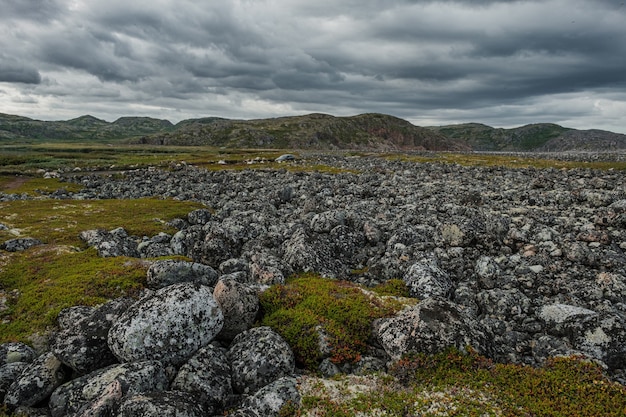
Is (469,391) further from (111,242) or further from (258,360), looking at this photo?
(111,242)

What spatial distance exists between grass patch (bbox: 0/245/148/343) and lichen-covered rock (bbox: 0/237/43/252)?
83.9 inches

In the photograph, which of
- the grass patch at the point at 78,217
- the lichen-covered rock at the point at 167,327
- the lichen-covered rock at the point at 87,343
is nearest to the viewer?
the lichen-covered rock at the point at 167,327

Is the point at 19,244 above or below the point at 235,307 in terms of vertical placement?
below

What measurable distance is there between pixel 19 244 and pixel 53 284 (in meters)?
9.41

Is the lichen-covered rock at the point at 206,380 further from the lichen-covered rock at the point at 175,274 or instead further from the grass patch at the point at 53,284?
the grass patch at the point at 53,284

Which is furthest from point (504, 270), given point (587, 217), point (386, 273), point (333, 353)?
point (587, 217)

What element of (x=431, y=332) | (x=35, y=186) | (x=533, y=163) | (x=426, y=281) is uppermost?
(x=533, y=163)

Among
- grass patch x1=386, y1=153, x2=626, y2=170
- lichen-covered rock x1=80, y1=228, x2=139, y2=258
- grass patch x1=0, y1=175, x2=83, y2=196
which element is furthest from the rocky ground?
grass patch x1=386, y1=153, x2=626, y2=170

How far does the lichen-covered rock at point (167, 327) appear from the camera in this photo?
36.8 ft

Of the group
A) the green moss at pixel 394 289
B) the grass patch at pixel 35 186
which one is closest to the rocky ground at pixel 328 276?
the green moss at pixel 394 289

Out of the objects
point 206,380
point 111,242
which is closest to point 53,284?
point 111,242

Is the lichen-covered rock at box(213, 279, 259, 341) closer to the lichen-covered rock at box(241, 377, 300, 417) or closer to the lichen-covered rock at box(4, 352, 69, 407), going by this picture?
the lichen-covered rock at box(241, 377, 300, 417)

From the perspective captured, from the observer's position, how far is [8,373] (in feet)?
37.6

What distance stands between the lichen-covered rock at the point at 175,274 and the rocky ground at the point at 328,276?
56mm
